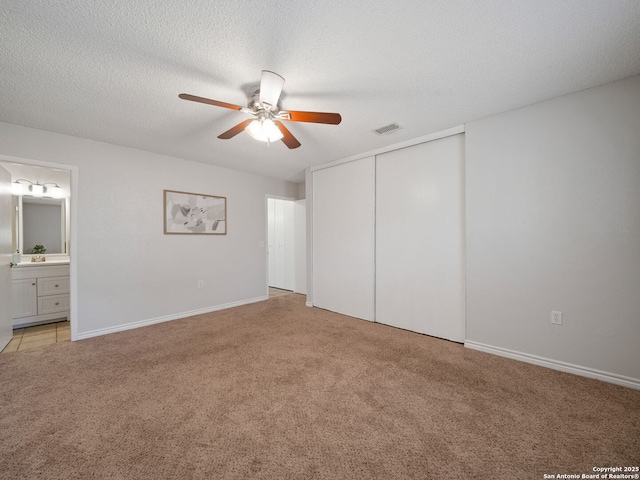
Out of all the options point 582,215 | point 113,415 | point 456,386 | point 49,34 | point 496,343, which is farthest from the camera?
point 496,343

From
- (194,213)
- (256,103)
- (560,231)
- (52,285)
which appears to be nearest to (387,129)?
(256,103)

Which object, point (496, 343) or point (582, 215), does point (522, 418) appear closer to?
point (496, 343)

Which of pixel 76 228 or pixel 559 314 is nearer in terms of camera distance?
pixel 559 314

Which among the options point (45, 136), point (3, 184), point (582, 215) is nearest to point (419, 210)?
point (582, 215)

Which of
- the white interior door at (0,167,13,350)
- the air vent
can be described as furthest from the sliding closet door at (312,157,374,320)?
the white interior door at (0,167,13,350)

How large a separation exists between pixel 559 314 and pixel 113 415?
3534 millimetres

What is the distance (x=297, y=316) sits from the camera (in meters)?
3.87

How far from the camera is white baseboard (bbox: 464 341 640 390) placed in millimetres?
1975

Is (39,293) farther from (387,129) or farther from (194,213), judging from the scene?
(387,129)

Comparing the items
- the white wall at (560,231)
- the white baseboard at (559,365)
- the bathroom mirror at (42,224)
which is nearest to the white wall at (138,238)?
the bathroom mirror at (42,224)

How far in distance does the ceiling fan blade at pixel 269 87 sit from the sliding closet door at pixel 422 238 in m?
2.02

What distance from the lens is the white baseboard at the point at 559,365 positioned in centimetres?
198

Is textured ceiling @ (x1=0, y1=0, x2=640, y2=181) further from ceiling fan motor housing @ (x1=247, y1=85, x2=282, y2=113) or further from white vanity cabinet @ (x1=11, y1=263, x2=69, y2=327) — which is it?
white vanity cabinet @ (x1=11, y1=263, x2=69, y2=327)

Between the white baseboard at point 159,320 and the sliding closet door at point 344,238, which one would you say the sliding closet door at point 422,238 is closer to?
the sliding closet door at point 344,238
